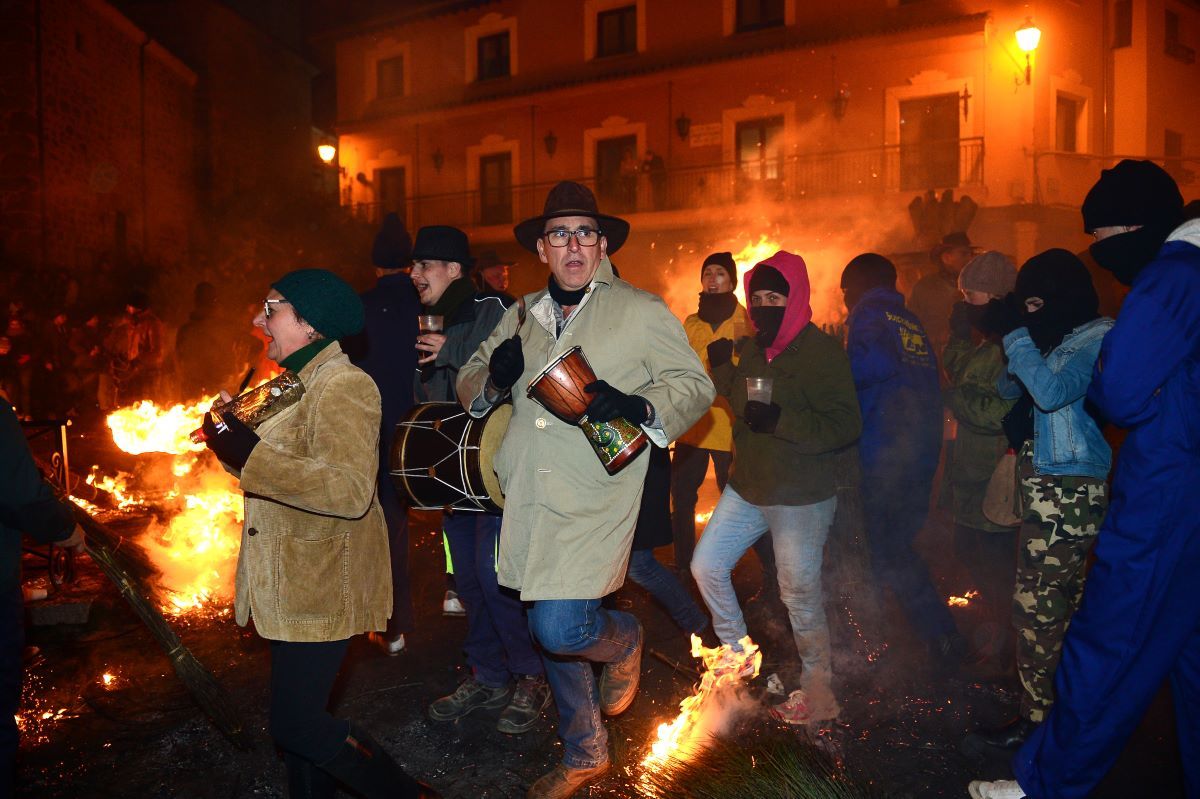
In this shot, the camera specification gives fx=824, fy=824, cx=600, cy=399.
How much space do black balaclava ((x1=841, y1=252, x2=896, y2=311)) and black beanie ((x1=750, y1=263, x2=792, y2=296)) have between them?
0.90 metres

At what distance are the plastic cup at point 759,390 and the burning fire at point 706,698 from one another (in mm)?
1279

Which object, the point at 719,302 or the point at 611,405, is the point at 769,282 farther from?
the point at 719,302

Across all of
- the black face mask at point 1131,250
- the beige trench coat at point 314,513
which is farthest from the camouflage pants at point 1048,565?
the beige trench coat at point 314,513

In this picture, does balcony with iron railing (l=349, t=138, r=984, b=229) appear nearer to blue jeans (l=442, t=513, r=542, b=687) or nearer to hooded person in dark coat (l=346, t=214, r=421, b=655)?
hooded person in dark coat (l=346, t=214, r=421, b=655)

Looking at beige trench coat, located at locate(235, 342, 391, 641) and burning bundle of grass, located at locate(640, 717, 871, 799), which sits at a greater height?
beige trench coat, located at locate(235, 342, 391, 641)

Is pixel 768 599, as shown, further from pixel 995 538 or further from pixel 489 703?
pixel 489 703

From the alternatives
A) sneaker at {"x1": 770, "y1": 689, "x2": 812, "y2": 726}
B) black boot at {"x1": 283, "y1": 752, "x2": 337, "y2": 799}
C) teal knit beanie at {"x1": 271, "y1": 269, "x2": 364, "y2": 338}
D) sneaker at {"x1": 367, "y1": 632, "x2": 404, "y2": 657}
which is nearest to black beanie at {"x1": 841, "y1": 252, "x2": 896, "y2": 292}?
sneaker at {"x1": 770, "y1": 689, "x2": 812, "y2": 726}

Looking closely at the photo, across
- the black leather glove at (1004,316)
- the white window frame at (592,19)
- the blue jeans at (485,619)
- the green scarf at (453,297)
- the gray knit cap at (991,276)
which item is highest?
the white window frame at (592,19)

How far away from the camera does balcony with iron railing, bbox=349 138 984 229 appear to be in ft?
60.8

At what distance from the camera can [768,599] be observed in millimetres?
5465

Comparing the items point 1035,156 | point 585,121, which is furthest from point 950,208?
point 585,121

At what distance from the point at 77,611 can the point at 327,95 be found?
1173 inches

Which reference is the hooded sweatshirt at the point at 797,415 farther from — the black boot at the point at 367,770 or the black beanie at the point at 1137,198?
the black boot at the point at 367,770

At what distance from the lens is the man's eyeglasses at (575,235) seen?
345 cm
